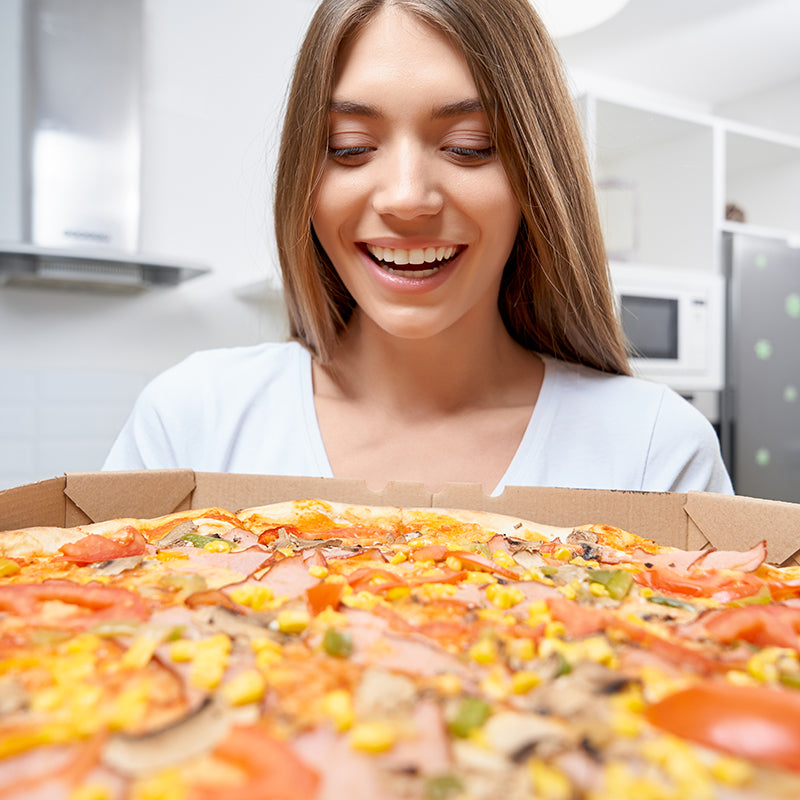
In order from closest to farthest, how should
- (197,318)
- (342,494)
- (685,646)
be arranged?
(685,646), (342,494), (197,318)

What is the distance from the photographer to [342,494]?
1.09 meters

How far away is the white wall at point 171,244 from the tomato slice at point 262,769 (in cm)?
244

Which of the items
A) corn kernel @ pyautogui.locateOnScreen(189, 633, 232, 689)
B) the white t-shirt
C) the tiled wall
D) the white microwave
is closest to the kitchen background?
the tiled wall

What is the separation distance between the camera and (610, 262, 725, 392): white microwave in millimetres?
3363

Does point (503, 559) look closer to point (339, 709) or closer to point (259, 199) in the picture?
point (339, 709)

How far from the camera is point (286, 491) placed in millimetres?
1102

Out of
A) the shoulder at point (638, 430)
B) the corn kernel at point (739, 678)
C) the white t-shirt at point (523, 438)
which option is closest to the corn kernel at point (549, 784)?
the corn kernel at point (739, 678)

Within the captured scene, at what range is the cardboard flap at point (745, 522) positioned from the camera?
36.3 inches

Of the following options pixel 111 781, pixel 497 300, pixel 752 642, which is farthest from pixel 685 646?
pixel 497 300

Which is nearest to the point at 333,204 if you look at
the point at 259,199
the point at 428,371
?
the point at 428,371

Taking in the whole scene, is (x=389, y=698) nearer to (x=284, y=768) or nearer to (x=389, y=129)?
(x=284, y=768)

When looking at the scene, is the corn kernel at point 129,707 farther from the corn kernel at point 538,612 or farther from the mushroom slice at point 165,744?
the corn kernel at point 538,612

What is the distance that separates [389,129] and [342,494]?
1.78 ft

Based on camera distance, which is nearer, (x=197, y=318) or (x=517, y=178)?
(x=517, y=178)
